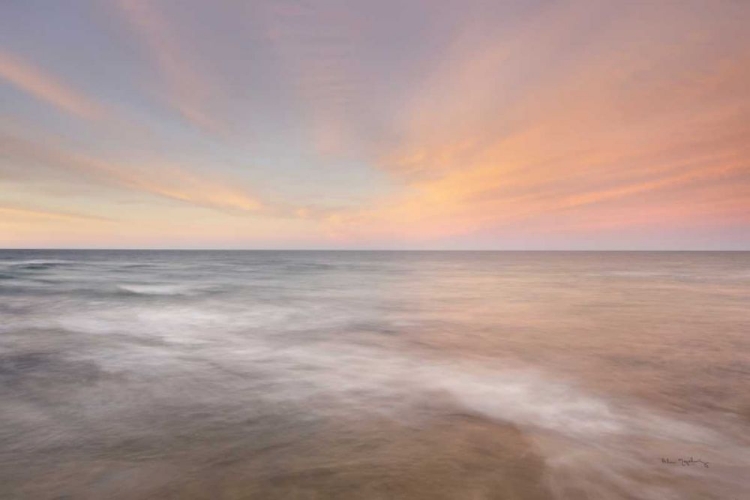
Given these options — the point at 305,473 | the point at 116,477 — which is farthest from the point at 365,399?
the point at 116,477

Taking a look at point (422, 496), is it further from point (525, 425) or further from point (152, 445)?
point (152, 445)

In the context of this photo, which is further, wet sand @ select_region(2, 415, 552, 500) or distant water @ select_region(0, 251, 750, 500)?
distant water @ select_region(0, 251, 750, 500)

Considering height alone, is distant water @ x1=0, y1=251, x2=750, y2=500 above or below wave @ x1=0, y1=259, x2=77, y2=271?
below
